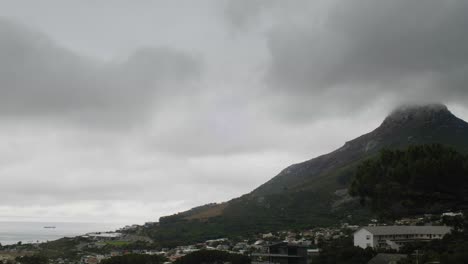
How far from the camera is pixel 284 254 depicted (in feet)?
186

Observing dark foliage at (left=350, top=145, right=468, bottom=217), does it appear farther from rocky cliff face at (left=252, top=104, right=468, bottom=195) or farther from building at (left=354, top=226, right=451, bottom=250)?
rocky cliff face at (left=252, top=104, right=468, bottom=195)

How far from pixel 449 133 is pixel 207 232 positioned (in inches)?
2944

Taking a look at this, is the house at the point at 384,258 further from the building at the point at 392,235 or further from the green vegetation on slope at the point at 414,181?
the green vegetation on slope at the point at 414,181

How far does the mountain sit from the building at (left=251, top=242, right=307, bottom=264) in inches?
452

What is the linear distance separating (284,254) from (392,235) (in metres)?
13.7

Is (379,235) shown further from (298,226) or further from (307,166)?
(307,166)

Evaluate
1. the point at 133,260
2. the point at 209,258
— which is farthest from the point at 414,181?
the point at 133,260

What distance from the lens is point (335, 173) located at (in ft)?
449

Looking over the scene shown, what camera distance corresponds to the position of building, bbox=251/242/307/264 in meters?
56.6

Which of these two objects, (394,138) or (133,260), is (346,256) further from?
(394,138)

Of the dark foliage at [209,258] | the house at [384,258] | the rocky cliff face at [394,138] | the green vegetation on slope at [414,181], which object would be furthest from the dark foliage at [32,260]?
the rocky cliff face at [394,138]

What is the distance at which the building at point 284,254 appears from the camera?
56.6m

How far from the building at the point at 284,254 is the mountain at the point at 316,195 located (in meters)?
11.5

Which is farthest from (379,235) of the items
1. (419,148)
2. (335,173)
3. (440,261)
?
(335,173)
